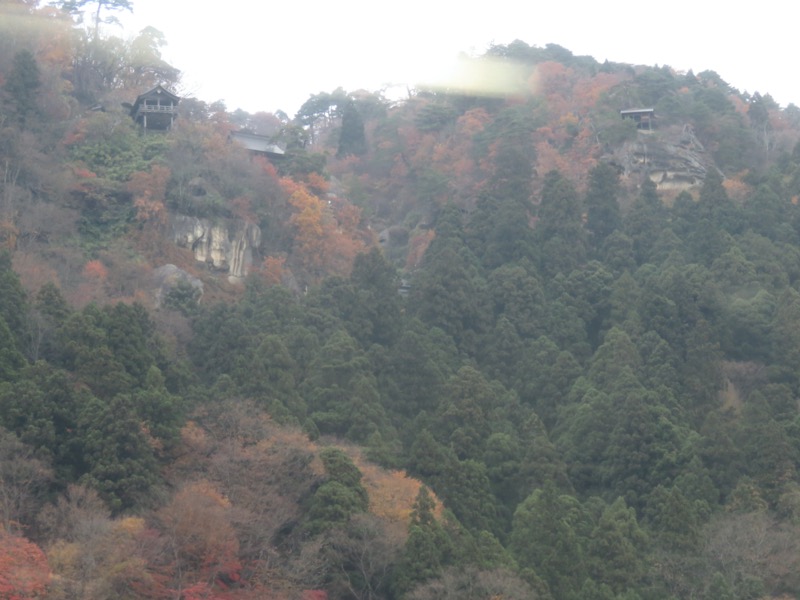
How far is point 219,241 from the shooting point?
4809 cm

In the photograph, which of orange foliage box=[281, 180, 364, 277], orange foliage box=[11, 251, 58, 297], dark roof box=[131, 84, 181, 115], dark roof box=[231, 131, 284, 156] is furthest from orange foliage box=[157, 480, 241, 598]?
dark roof box=[231, 131, 284, 156]

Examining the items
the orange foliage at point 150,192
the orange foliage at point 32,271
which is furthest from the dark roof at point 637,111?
the orange foliage at point 32,271

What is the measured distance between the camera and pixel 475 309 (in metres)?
45.7

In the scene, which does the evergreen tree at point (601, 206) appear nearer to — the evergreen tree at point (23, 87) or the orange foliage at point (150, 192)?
the orange foliage at point (150, 192)

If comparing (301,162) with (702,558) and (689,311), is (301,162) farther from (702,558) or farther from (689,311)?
(702,558)

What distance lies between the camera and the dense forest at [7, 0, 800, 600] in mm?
30281

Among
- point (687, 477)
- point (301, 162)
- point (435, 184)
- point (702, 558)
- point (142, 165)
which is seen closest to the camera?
point (702, 558)

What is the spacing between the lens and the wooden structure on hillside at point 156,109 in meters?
53.3

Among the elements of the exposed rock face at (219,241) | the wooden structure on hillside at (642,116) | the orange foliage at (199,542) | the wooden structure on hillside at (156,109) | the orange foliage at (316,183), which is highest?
the wooden structure on hillside at (642,116)

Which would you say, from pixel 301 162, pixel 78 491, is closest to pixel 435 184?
pixel 301 162

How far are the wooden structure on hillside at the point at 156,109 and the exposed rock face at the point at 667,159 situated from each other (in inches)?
812

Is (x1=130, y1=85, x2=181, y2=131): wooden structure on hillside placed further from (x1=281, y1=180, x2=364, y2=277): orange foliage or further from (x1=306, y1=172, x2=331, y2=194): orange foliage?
(x1=306, y1=172, x2=331, y2=194): orange foliage

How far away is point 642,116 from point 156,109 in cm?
2318

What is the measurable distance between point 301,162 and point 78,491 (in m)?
28.3
